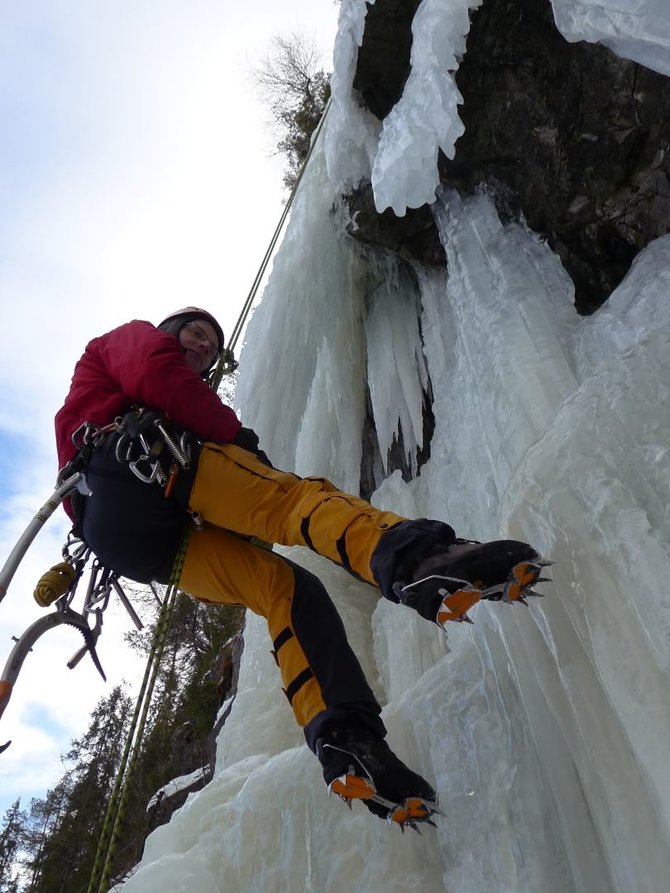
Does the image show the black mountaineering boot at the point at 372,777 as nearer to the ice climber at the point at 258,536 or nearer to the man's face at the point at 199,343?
the ice climber at the point at 258,536

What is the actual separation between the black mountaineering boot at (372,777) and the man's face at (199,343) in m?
1.60

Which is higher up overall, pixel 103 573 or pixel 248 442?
pixel 248 442

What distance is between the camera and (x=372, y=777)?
1.41 meters

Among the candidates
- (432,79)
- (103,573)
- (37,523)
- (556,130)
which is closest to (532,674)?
(37,523)

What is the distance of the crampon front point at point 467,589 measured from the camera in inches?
48.5

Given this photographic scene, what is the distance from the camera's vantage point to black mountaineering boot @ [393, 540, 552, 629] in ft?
4.03

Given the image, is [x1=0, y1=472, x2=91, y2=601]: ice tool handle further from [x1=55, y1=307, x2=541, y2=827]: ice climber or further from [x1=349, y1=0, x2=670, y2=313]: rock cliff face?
[x1=349, y1=0, x2=670, y2=313]: rock cliff face

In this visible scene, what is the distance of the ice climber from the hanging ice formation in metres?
0.22

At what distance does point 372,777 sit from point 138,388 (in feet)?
4.42

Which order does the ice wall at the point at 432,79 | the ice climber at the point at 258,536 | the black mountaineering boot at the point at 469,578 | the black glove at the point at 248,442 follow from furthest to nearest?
the black glove at the point at 248,442, the ice wall at the point at 432,79, the ice climber at the point at 258,536, the black mountaineering boot at the point at 469,578

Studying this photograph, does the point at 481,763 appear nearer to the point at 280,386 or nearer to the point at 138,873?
the point at 138,873

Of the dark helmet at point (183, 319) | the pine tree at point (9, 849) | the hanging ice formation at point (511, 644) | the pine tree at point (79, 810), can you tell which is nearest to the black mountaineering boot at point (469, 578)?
the hanging ice formation at point (511, 644)

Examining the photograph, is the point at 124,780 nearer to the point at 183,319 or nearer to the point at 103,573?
the point at 103,573

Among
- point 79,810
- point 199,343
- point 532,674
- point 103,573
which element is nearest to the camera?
point 532,674
